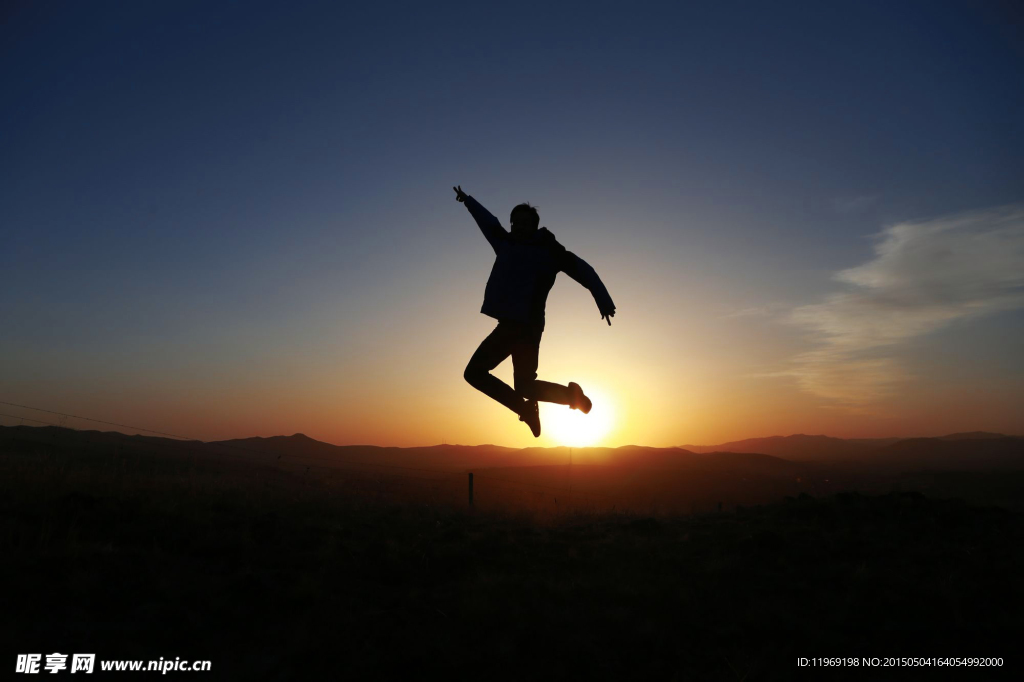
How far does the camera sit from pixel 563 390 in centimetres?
589

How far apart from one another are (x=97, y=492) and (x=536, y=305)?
641 cm

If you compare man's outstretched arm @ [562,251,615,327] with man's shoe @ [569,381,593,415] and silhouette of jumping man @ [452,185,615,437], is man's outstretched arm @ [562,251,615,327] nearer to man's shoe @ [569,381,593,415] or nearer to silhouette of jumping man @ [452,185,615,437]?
silhouette of jumping man @ [452,185,615,437]

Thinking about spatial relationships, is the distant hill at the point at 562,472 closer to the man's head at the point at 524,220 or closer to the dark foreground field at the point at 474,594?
the dark foreground field at the point at 474,594

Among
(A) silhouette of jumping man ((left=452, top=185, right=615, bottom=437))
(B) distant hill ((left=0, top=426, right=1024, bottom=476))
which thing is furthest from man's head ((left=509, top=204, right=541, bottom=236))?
(B) distant hill ((left=0, top=426, right=1024, bottom=476))

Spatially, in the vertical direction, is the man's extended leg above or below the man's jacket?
below

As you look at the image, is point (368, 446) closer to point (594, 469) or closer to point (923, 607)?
point (594, 469)

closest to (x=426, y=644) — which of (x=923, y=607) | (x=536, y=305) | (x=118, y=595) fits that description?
(x=118, y=595)

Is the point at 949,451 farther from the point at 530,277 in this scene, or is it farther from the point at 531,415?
the point at 530,277

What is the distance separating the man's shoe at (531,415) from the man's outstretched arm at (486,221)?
1676mm

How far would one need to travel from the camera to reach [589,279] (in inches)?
226

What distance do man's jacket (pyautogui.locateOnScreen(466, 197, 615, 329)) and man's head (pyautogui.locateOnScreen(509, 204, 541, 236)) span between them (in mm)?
81

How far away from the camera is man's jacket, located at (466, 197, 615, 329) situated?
18.2ft

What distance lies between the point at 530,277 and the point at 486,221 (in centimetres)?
94

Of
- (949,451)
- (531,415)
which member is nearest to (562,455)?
(949,451)
